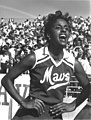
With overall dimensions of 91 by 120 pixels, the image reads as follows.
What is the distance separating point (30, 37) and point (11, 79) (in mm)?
3303

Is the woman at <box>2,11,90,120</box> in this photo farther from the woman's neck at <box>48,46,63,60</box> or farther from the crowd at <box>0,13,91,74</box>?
the crowd at <box>0,13,91,74</box>

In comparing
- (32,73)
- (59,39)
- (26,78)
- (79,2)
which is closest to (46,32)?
(59,39)

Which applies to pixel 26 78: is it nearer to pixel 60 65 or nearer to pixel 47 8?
pixel 47 8

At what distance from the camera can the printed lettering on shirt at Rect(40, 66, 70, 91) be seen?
1.63m

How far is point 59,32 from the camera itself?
1.66 meters

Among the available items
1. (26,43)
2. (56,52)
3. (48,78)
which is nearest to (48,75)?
(48,78)

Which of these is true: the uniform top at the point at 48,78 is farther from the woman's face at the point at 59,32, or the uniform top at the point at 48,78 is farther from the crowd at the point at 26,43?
the crowd at the point at 26,43

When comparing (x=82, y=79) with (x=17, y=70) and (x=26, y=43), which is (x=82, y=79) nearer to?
(x=17, y=70)

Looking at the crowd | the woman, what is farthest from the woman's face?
the crowd

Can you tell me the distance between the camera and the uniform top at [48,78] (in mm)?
1622

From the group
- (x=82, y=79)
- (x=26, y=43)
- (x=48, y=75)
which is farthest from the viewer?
(x=26, y=43)

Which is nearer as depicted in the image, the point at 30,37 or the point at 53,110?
the point at 53,110

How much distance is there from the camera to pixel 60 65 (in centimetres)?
167

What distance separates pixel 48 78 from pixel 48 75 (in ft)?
0.05
